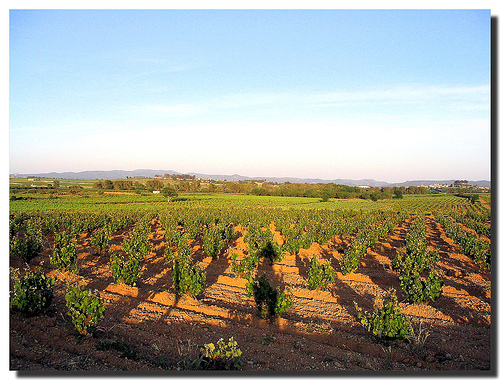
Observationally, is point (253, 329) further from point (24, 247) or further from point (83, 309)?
point (24, 247)

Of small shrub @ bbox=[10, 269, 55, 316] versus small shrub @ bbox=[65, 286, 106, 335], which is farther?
small shrub @ bbox=[10, 269, 55, 316]

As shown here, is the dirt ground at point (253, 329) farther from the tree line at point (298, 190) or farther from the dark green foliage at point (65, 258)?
the tree line at point (298, 190)

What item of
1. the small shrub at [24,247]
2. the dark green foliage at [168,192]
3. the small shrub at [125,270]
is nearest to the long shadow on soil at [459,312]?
the small shrub at [125,270]

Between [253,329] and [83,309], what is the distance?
13.2 ft

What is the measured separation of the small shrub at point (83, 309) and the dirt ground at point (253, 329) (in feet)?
0.79

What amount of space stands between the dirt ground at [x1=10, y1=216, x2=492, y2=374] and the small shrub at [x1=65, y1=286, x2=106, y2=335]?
240 millimetres

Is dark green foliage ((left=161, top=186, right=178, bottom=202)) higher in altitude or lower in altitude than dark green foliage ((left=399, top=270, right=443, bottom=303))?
higher

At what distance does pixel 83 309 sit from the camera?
20.3 feet

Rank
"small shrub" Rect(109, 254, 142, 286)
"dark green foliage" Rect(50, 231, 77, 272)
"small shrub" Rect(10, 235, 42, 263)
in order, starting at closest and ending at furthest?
"small shrub" Rect(109, 254, 142, 286) < "dark green foliage" Rect(50, 231, 77, 272) < "small shrub" Rect(10, 235, 42, 263)

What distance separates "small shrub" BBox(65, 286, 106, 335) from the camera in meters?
6.10

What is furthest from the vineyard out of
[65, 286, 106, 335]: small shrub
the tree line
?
the tree line

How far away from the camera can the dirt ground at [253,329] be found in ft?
17.2

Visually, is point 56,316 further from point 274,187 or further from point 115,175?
point 274,187

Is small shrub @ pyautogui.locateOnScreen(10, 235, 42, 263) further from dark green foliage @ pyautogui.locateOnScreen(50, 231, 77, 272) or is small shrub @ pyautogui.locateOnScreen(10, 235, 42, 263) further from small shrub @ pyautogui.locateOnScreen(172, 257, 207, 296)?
small shrub @ pyautogui.locateOnScreen(172, 257, 207, 296)
